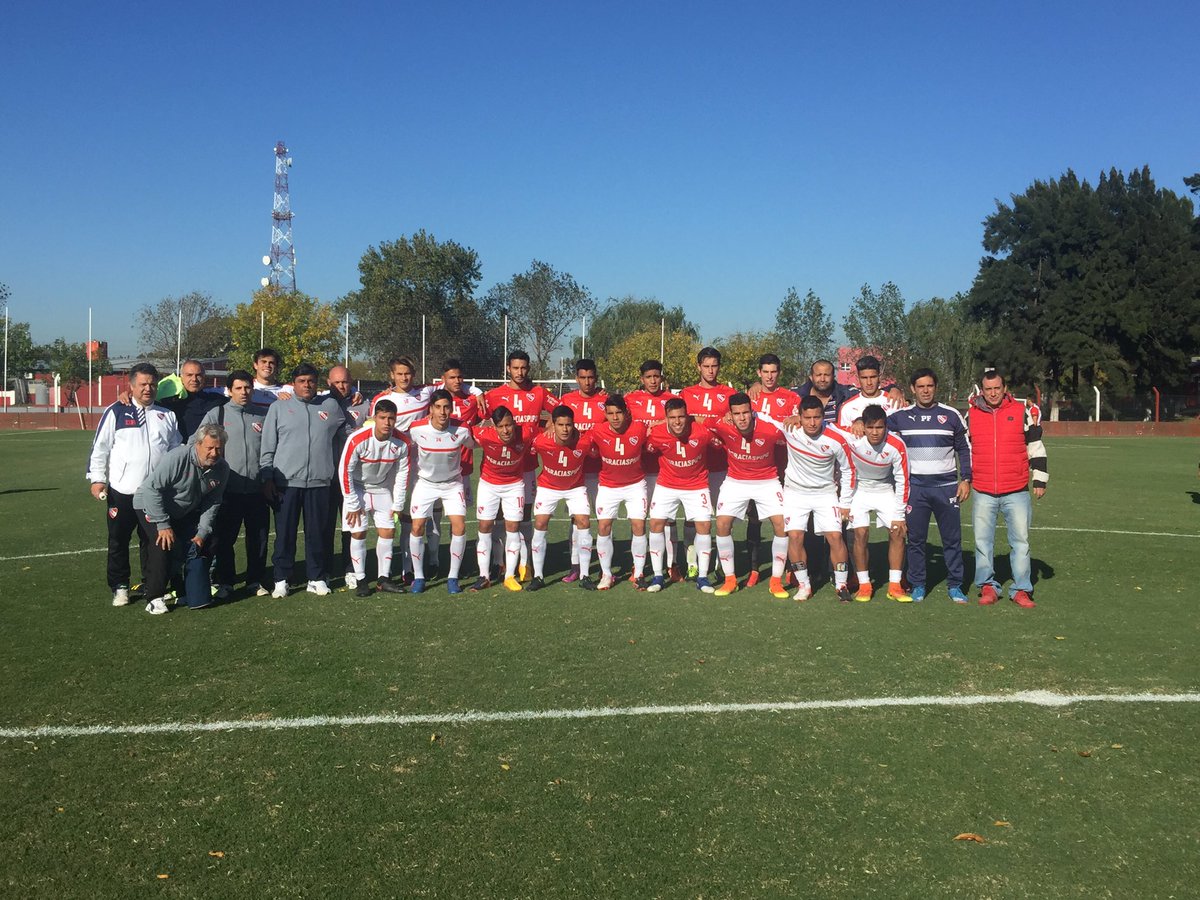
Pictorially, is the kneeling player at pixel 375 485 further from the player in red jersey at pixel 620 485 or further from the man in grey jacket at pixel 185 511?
the player in red jersey at pixel 620 485

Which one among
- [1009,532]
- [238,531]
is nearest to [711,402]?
[1009,532]

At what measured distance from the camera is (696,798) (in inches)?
173

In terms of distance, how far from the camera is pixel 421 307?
74.4 m

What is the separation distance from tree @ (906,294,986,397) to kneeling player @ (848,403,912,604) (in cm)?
5538

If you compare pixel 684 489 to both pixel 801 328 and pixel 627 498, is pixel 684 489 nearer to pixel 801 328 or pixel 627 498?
pixel 627 498

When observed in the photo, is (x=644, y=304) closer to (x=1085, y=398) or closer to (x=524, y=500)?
(x=1085, y=398)

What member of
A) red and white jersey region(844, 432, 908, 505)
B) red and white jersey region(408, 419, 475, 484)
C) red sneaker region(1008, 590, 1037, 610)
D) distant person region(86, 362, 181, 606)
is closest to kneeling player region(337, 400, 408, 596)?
red and white jersey region(408, 419, 475, 484)

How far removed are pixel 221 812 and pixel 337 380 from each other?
6031 mm

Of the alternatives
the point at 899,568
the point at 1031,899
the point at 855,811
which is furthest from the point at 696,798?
the point at 899,568

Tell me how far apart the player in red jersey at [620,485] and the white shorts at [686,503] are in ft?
0.59

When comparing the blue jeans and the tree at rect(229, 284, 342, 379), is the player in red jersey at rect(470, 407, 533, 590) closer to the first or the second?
the blue jeans

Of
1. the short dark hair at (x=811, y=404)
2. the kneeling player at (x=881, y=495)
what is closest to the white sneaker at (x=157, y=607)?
the short dark hair at (x=811, y=404)

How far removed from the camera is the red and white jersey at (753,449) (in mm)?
9094

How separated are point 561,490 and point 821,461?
2.60 metres
